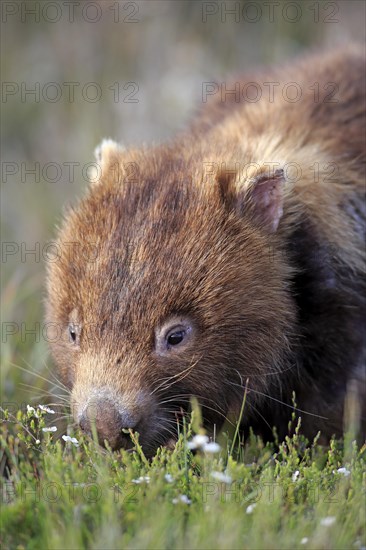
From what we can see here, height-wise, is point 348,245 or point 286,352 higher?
point 348,245

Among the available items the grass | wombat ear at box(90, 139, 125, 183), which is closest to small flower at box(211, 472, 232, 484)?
the grass

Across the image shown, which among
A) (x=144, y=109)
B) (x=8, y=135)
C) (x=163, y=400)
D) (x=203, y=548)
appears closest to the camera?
(x=203, y=548)

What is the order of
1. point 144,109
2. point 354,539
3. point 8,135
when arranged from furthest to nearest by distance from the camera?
point 8,135, point 144,109, point 354,539

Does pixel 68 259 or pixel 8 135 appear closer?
pixel 68 259

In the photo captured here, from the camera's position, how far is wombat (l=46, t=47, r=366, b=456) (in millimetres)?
4621

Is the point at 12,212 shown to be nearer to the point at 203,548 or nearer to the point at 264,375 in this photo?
the point at 264,375

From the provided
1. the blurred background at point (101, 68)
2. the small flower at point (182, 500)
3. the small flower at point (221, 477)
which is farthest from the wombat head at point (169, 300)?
the blurred background at point (101, 68)

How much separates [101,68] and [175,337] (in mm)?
7018

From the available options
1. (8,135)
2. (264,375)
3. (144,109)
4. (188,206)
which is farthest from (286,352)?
(8,135)

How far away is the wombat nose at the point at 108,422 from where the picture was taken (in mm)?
4332

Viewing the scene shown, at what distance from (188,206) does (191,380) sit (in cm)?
94

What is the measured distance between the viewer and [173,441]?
4.74 m

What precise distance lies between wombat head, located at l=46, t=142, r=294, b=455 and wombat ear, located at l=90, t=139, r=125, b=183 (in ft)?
1.06

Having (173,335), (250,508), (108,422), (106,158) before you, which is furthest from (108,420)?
(106,158)
